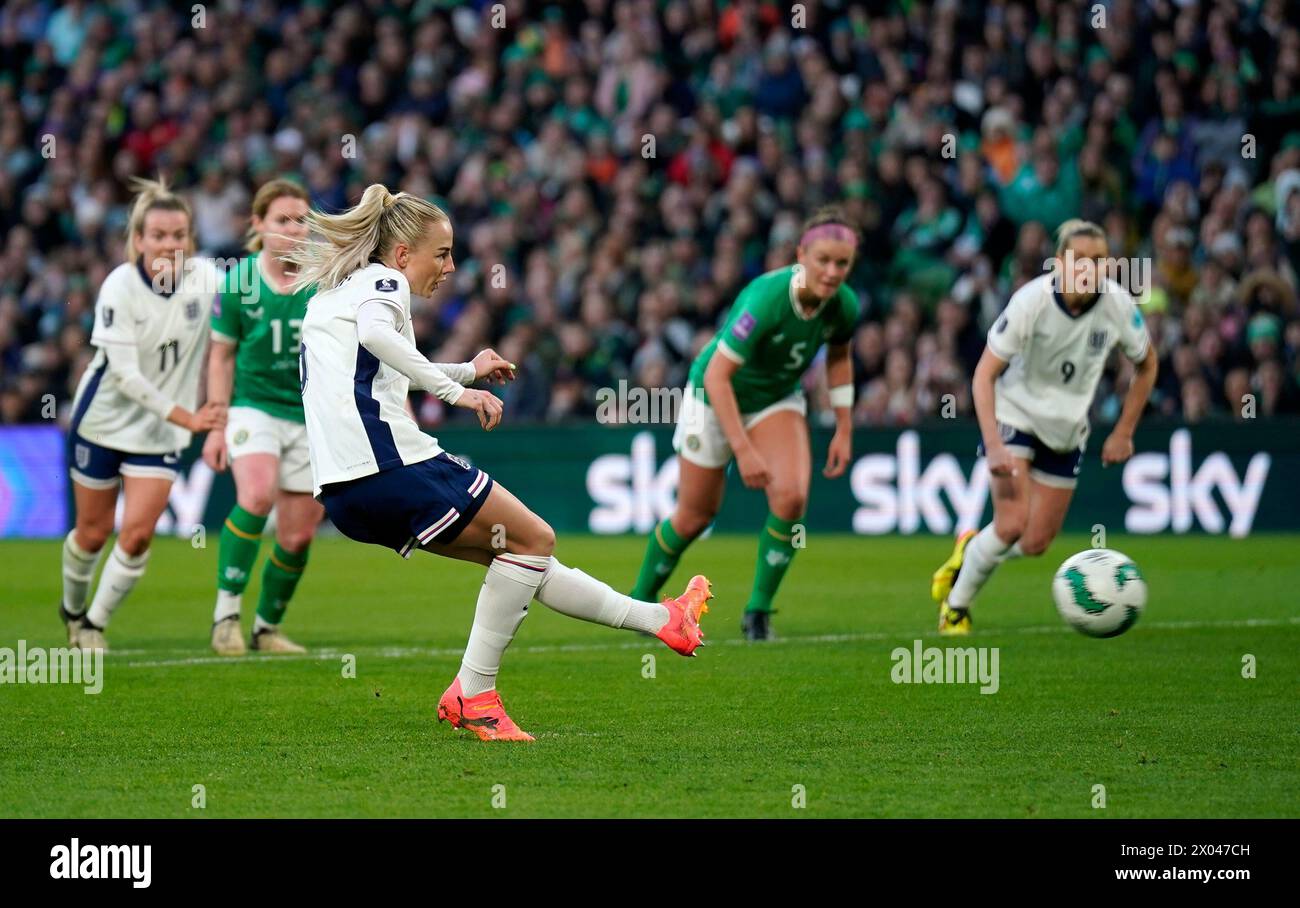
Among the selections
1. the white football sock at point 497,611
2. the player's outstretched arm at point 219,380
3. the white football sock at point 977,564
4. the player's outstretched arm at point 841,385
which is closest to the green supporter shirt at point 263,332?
the player's outstretched arm at point 219,380

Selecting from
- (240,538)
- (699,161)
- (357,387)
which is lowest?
(240,538)

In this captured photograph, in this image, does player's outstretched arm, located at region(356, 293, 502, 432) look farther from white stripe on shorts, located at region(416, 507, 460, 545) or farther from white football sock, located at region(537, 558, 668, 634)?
white football sock, located at region(537, 558, 668, 634)

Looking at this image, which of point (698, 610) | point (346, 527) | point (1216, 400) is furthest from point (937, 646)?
point (1216, 400)

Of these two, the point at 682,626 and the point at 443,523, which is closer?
the point at 443,523

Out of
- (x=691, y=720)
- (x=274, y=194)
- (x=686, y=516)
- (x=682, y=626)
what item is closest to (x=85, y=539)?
(x=274, y=194)

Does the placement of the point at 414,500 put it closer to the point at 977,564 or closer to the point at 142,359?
the point at 142,359

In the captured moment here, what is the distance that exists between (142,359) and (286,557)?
49.0 inches

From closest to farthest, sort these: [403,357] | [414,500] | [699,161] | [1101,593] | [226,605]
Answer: [403,357], [414,500], [1101,593], [226,605], [699,161]

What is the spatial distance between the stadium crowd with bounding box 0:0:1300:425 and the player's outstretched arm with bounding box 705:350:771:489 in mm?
7358

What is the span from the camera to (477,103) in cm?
2062

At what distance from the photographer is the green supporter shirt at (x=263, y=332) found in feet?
31.5

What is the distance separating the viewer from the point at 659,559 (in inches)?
408

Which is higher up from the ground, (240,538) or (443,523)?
(240,538)

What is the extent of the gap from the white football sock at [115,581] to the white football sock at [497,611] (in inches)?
130
